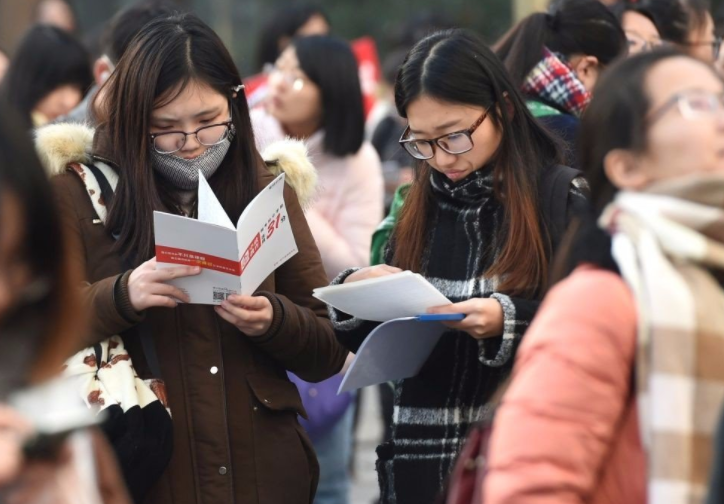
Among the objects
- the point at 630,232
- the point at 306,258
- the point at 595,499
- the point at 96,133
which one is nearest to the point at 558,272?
the point at 630,232

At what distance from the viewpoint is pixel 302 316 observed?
343cm

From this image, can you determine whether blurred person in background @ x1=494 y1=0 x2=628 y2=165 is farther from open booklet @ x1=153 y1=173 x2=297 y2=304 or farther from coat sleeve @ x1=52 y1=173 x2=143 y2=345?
coat sleeve @ x1=52 y1=173 x2=143 y2=345

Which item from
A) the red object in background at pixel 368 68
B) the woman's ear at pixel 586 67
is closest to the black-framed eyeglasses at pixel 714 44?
the woman's ear at pixel 586 67

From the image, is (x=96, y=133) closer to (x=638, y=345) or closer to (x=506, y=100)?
(x=506, y=100)

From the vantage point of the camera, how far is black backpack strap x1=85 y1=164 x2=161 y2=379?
129 inches

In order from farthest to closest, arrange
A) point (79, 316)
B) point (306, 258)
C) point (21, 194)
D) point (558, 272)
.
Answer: point (306, 258) → point (558, 272) → point (79, 316) → point (21, 194)

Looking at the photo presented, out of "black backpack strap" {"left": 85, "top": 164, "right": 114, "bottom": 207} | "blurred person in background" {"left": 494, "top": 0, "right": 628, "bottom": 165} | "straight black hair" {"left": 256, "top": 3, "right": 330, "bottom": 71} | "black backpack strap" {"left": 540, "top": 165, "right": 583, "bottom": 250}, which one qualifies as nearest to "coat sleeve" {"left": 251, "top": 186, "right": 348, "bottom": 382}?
"black backpack strap" {"left": 85, "top": 164, "right": 114, "bottom": 207}

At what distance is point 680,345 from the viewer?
2.09 metres

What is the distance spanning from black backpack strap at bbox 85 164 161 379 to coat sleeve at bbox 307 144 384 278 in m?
1.93

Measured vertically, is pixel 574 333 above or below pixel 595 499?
above

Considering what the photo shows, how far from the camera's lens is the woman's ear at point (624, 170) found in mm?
2326

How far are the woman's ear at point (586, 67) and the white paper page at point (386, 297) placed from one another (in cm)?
156

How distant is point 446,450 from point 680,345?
1.29 m

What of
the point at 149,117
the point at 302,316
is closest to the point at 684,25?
the point at 302,316
